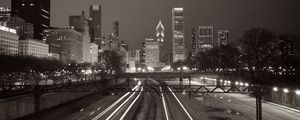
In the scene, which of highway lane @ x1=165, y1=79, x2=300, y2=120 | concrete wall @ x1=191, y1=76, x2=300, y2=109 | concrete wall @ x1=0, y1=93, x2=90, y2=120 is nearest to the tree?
concrete wall @ x1=191, y1=76, x2=300, y2=109

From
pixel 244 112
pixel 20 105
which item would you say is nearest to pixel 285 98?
pixel 244 112

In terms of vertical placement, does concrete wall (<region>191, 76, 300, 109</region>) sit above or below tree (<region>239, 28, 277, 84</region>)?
below

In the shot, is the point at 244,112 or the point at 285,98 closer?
the point at 244,112

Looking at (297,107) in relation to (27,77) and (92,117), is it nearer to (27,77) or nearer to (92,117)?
(92,117)

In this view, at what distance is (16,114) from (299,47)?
93.5m

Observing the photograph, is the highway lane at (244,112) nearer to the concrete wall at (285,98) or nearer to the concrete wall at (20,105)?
the concrete wall at (285,98)

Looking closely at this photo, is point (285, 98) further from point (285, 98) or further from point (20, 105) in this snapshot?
point (20, 105)

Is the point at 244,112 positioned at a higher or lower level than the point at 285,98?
lower

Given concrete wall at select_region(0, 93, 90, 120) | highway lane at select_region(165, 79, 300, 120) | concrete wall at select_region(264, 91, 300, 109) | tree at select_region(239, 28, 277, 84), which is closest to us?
concrete wall at select_region(0, 93, 90, 120)

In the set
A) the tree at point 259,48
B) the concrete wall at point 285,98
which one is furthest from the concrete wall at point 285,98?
the tree at point 259,48

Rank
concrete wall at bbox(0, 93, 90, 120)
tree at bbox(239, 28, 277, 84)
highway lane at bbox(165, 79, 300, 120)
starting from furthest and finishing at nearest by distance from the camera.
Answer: tree at bbox(239, 28, 277, 84) → highway lane at bbox(165, 79, 300, 120) → concrete wall at bbox(0, 93, 90, 120)

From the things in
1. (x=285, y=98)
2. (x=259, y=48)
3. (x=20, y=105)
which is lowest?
(x=20, y=105)

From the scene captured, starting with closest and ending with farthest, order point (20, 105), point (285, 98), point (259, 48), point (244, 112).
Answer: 1. point (20, 105)
2. point (244, 112)
3. point (285, 98)
4. point (259, 48)

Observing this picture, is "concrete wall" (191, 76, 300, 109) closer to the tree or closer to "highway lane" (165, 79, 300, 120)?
"highway lane" (165, 79, 300, 120)
